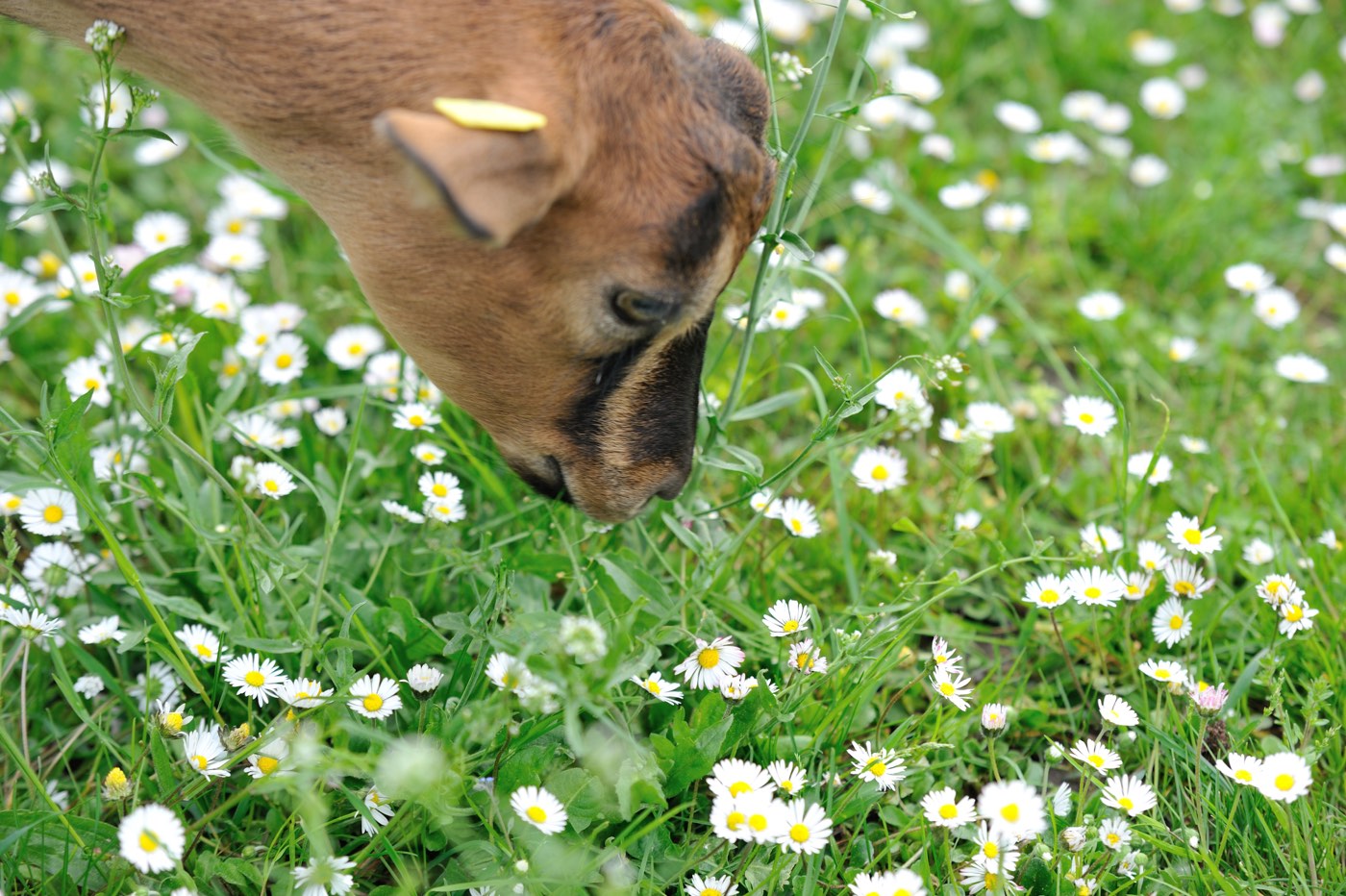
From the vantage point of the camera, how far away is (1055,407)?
4.27 m

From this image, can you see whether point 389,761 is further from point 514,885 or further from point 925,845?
point 925,845

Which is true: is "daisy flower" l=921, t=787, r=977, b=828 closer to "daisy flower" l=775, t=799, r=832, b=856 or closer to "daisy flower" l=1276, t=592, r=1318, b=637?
"daisy flower" l=775, t=799, r=832, b=856

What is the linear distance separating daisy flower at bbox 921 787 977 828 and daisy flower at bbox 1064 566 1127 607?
26.9 inches

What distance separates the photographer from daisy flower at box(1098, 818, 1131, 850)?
2.61 m

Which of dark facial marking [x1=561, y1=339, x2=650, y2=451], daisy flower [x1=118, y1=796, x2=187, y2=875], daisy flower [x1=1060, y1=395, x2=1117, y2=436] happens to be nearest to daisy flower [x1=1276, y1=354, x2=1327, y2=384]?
daisy flower [x1=1060, y1=395, x2=1117, y2=436]

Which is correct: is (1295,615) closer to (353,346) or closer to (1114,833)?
(1114,833)

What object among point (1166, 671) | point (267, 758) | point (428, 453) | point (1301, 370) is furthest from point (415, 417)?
point (1301, 370)

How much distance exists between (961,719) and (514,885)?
1175 mm

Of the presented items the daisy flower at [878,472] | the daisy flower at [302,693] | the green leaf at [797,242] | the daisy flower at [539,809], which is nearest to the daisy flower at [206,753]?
the daisy flower at [302,693]

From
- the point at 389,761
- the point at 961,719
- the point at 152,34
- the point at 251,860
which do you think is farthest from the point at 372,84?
the point at 961,719

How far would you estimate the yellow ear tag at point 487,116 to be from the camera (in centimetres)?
227

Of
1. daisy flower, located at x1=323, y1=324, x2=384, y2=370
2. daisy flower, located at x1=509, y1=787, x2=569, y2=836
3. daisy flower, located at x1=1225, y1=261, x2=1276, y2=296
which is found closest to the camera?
daisy flower, located at x1=509, y1=787, x2=569, y2=836

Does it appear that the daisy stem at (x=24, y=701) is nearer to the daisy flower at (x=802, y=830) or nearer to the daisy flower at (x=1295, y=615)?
the daisy flower at (x=802, y=830)

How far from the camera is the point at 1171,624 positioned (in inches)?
125
